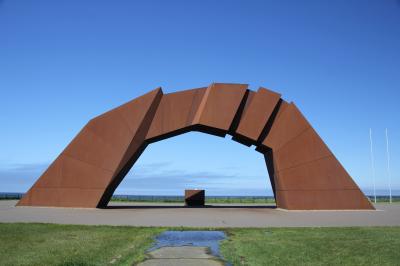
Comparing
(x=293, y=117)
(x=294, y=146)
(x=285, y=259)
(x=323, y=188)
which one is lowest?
(x=285, y=259)

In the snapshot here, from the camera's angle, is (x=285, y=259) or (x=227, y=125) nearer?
(x=285, y=259)

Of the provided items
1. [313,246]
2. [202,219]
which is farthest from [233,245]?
[202,219]

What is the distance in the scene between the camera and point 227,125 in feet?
83.6

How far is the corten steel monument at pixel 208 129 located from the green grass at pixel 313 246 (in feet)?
34.9

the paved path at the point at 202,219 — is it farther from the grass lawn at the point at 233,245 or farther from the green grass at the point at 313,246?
the green grass at the point at 313,246

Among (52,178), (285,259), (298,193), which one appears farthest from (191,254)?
(52,178)

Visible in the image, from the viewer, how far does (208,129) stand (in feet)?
87.8

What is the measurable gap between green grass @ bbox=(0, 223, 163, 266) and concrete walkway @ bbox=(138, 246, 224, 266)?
0.33m

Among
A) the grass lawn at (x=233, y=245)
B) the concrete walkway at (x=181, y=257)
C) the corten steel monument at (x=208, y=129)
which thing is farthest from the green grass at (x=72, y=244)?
the corten steel monument at (x=208, y=129)

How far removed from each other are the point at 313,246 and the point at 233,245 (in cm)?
184

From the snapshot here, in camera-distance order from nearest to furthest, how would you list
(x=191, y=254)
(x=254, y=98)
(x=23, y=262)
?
(x=23, y=262)
(x=191, y=254)
(x=254, y=98)

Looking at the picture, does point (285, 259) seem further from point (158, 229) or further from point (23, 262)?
point (158, 229)

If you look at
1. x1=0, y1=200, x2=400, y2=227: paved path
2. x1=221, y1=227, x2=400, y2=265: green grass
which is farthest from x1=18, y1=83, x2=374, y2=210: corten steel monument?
x1=221, y1=227, x2=400, y2=265: green grass

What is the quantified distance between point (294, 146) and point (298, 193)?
2666 millimetres
